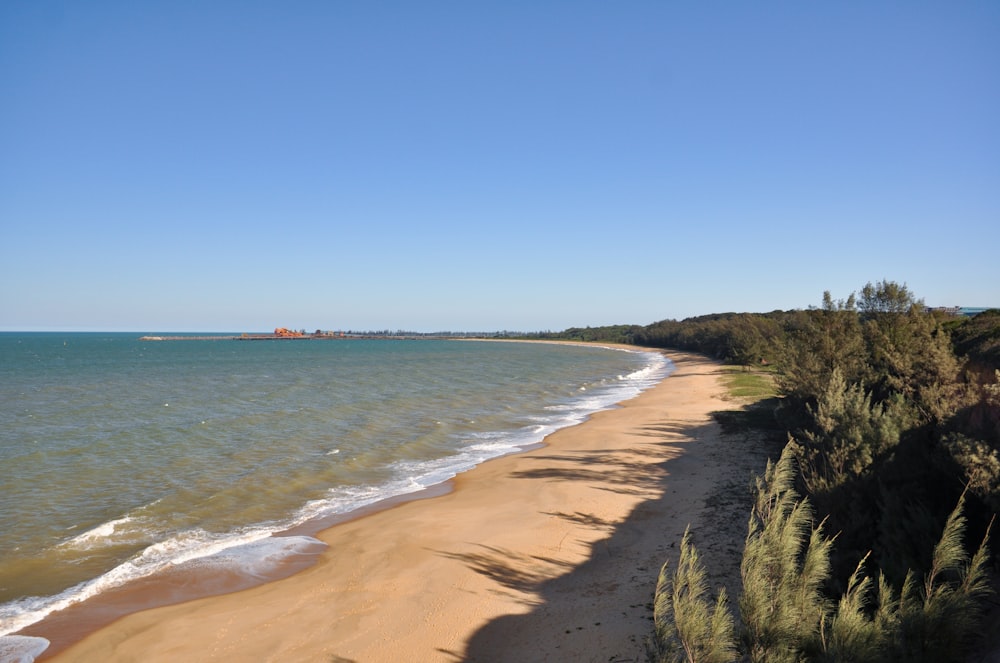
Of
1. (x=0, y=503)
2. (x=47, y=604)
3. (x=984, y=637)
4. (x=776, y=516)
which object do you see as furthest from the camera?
(x=0, y=503)

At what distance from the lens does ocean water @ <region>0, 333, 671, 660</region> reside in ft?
39.4

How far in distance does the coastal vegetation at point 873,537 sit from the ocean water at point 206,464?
9.77m

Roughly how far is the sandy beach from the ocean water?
160cm

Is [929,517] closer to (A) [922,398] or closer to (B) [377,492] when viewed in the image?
(A) [922,398]

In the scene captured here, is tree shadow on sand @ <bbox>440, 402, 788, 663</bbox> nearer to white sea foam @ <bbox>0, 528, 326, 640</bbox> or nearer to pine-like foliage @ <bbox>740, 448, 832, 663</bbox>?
pine-like foliage @ <bbox>740, 448, 832, 663</bbox>

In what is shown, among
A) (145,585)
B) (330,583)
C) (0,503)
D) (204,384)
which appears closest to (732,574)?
(330,583)

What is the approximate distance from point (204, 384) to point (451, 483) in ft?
126

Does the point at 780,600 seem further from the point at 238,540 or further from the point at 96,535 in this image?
the point at 96,535

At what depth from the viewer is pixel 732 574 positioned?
9.37m

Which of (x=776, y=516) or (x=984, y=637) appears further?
(x=776, y=516)

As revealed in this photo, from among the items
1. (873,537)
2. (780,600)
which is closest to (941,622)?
(780,600)

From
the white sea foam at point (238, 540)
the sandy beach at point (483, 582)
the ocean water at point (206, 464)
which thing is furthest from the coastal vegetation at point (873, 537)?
the ocean water at point (206, 464)

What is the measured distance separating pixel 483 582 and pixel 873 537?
255 inches

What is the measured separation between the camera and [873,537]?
8.05 meters
